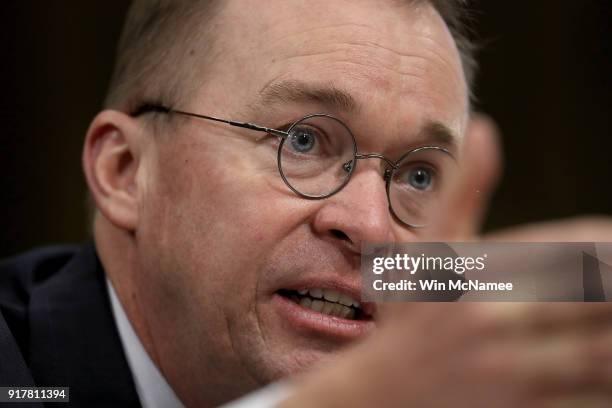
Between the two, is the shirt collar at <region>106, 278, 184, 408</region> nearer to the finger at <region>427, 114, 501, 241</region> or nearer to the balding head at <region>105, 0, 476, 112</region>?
the balding head at <region>105, 0, 476, 112</region>

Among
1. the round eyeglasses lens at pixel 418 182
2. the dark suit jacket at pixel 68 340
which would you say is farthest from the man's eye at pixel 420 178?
the dark suit jacket at pixel 68 340

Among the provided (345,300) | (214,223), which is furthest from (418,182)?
(214,223)

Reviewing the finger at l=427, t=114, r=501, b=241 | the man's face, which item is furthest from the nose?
the finger at l=427, t=114, r=501, b=241

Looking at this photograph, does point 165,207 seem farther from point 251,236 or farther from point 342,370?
point 342,370

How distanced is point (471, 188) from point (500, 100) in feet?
10.6

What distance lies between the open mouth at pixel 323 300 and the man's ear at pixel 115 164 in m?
0.42

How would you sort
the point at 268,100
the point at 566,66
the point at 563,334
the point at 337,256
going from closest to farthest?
the point at 563,334 < the point at 337,256 < the point at 268,100 < the point at 566,66

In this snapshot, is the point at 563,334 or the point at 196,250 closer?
the point at 563,334

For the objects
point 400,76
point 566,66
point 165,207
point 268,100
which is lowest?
point 165,207

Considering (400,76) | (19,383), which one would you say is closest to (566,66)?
(400,76)

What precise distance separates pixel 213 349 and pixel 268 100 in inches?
20.6

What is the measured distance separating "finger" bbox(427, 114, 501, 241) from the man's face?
62 centimetres

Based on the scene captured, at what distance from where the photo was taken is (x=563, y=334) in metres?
0.81

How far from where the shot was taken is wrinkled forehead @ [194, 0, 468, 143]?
1.59 metres
